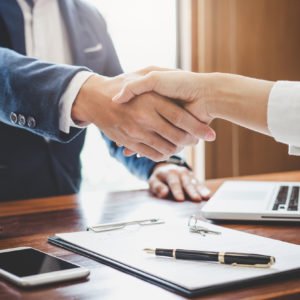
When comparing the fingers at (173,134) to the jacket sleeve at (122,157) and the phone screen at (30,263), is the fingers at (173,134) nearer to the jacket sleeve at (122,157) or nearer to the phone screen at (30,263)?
the jacket sleeve at (122,157)

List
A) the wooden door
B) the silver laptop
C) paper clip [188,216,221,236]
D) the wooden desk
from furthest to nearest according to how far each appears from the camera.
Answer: the wooden door
the silver laptop
paper clip [188,216,221,236]
the wooden desk

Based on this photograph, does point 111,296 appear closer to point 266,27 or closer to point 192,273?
point 192,273

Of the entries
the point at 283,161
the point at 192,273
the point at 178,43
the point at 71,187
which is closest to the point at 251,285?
the point at 192,273

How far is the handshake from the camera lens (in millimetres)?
1199

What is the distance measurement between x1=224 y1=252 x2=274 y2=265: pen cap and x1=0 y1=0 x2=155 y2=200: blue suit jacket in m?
0.59

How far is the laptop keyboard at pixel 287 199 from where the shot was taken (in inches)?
47.2

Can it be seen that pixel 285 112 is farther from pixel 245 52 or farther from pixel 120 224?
pixel 245 52

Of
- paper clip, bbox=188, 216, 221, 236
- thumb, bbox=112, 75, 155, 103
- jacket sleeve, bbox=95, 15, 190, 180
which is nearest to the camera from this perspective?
paper clip, bbox=188, 216, 221, 236

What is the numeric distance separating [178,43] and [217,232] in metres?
2.35

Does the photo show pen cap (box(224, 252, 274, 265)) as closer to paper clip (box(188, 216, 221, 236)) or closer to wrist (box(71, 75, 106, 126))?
paper clip (box(188, 216, 221, 236))

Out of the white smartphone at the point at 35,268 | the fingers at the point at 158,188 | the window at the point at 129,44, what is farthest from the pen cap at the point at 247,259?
the window at the point at 129,44

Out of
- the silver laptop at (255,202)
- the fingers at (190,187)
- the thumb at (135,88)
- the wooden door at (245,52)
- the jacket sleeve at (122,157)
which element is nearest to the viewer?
the silver laptop at (255,202)

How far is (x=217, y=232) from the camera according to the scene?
1004 mm

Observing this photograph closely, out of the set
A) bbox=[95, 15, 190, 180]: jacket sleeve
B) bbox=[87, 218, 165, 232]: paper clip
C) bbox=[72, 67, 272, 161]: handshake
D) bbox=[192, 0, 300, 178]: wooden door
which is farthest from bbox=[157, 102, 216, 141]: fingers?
bbox=[192, 0, 300, 178]: wooden door
